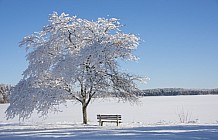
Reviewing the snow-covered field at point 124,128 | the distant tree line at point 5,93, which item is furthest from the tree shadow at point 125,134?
the distant tree line at point 5,93

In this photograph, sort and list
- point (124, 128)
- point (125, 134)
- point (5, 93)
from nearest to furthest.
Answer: point (125, 134)
point (124, 128)
point (5, 93)

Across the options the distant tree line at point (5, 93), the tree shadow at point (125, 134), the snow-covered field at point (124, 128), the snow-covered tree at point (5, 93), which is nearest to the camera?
the tree shadow at point (125, 134)

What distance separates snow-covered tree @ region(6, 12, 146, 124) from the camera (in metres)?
21.1

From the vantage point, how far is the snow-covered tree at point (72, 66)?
2106 cm

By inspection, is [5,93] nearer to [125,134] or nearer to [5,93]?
[5,93]

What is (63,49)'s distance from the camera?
2331 cm

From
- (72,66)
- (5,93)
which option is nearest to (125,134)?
(72,66)

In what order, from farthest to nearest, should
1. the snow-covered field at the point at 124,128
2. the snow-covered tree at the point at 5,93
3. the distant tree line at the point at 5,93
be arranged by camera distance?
1. the snow-covered tree at the point at 5,93
2. the distant tree line at the point at 5,93
3. the snow-covered field at the point at 124,128

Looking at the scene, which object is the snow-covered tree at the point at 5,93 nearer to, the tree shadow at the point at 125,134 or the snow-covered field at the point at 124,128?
the snow-covered field at the point at 124,128

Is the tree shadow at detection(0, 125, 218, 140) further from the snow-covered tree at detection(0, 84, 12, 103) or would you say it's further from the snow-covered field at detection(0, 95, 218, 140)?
the snow-covered tree at detection(0, 84, 12, 103)

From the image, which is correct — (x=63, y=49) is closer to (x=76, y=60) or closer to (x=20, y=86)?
(x=76, y=60)

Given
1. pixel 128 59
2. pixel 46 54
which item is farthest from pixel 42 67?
pixel 128 59

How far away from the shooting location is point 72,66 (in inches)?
822

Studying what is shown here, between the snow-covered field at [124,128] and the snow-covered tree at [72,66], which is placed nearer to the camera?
the snow-covered field at [124,128]
